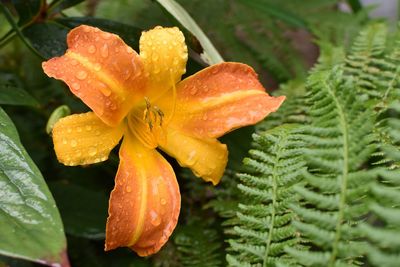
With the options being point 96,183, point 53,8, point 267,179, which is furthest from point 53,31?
point 267,179

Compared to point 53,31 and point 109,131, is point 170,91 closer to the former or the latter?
point 109,131

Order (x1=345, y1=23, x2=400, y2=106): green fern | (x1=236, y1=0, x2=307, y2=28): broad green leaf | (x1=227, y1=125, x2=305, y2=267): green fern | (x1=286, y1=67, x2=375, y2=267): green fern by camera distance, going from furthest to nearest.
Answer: (x1=236, y1=0, x2=307, y2=28): broad green leaf
(x1=345, y1=23, x2=400, y2=106): green fern
(x1=227, y1=125, x2=305, y2=267): green fern
(x1=286, y1=67, x2=375, y2=267): green fern

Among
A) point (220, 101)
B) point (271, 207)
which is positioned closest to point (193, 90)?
point (220, 101)

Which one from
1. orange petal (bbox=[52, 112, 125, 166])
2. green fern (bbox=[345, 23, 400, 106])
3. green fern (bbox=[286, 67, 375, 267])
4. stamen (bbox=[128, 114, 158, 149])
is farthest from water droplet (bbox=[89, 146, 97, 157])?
green fern (bbox=[345, 23, 400, 106])

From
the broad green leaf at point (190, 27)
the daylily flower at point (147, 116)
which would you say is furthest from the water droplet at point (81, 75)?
the broad green leaf at point (190, 27)

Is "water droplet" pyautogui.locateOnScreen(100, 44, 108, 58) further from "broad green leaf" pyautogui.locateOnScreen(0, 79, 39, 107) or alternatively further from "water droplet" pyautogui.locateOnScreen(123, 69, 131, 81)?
"broad green leaf" pyautogui.locateOnScreen(0, 79, 39, 107)

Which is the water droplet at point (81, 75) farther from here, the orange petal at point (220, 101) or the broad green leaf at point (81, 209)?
the broad green leaf at point (81, 209)
